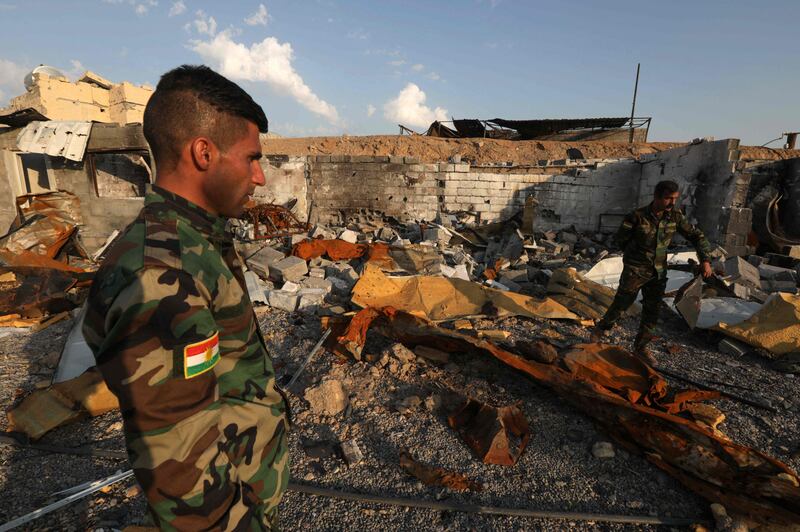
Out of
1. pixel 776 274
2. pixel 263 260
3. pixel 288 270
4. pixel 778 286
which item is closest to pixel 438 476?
pixel 288 270

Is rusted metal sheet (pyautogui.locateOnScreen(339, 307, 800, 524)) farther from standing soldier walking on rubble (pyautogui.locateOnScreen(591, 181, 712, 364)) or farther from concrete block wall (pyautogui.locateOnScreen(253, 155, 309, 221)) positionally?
concrete block wall (pyautogui.locateOnScreen(253, 155, 309, 221))

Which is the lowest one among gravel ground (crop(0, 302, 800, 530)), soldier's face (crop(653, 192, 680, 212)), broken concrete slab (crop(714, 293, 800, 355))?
gravel ground (crop(0, 302, 800, 530))

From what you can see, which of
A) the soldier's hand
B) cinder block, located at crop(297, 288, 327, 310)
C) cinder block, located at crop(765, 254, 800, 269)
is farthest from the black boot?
cinder block, located at crop(765, 254, 800, 269)

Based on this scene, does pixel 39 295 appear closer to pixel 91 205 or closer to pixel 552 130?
pixel 91 205

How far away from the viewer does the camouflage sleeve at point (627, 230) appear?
151 inches

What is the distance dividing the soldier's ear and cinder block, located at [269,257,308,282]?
17.5 ft

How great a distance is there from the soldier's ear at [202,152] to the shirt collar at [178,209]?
0.30ft

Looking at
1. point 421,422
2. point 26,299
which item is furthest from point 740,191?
point 26,299

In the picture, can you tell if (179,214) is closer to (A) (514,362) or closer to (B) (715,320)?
(A) (514,362)

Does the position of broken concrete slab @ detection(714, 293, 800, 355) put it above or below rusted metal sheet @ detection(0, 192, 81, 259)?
below

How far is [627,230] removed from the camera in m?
3.90

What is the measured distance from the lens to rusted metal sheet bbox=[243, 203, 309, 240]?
851 cm

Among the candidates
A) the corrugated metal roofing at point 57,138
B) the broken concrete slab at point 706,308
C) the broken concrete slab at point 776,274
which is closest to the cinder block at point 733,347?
the broken concrete slab at point 706,308

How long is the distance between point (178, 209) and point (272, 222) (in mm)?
8387
